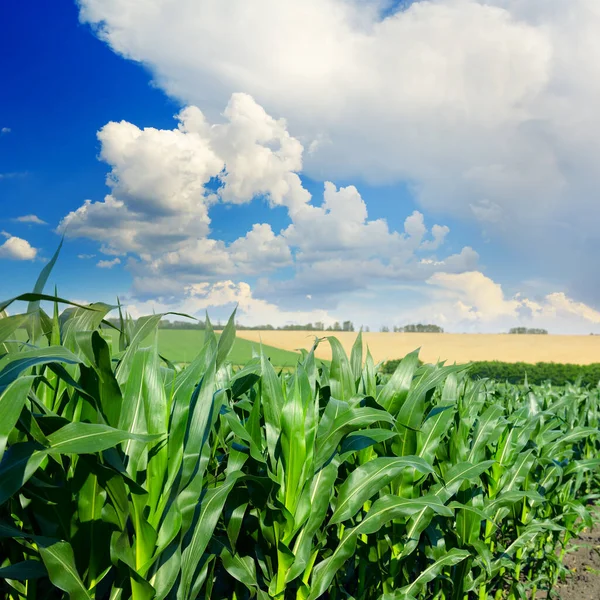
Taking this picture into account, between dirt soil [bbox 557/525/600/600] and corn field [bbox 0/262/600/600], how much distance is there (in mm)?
1507

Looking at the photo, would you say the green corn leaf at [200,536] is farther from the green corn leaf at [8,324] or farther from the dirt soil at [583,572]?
the dirt soil at [583,572]

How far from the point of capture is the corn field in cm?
133

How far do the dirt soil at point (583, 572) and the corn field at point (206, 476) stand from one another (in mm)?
1507

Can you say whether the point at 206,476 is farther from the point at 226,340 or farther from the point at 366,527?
the point at 366,527

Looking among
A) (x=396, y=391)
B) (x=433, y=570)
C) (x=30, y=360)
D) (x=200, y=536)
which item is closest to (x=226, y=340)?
(x=200, y=536)

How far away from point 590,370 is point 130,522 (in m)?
19.0

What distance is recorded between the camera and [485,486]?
310 centimetres

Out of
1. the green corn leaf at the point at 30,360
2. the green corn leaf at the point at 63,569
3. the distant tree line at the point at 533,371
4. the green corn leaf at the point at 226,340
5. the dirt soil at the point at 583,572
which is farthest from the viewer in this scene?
the distant tree line at the point at 533,371

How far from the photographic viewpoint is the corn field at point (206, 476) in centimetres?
133

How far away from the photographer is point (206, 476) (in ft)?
6.01

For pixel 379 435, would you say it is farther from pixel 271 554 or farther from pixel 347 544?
pixel 271 554

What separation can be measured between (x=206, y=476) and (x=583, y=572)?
12.7 feet

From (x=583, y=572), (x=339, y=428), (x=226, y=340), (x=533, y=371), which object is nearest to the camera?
(x=339, y=428)

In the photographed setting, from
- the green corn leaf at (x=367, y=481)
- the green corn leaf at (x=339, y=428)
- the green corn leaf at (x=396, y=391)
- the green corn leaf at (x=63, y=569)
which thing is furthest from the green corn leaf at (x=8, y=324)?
the green corn leaf at (x=396, y=391)
